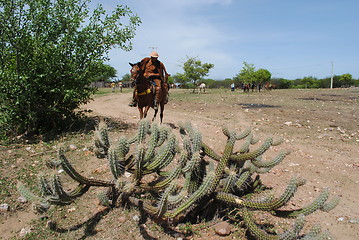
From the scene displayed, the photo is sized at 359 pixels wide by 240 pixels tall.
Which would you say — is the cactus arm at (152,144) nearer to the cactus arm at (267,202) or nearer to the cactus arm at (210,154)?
the cactus arm at (210,154)

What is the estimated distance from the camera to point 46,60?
7.30 meters

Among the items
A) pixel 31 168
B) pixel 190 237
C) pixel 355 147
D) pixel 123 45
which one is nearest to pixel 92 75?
pixel 123 45

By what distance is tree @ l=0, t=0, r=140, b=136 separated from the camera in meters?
6.98

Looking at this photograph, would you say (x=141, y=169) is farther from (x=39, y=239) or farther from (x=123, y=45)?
A: (x=123, y=45)

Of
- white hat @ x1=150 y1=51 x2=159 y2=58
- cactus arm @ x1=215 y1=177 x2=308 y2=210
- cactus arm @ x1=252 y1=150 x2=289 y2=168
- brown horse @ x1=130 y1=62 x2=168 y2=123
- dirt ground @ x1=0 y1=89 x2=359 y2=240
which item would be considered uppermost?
white hat @ x1=150 y1=51 x2=159 y2=58

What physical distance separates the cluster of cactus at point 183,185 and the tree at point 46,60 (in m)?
4.22

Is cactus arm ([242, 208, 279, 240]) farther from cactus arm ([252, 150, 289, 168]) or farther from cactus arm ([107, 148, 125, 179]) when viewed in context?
cactus arm ([107, 148, 125, 179])

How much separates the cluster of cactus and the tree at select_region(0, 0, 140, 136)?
4.22 metres

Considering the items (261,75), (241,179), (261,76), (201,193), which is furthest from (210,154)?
(261,75)

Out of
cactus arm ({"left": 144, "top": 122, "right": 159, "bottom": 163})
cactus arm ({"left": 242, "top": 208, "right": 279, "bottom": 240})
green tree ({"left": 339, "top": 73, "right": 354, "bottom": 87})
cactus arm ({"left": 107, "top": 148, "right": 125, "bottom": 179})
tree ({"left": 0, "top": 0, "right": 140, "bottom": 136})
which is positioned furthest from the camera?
green tree ({"left": 339, "top": 73, "right": 354, "bottom": 87})

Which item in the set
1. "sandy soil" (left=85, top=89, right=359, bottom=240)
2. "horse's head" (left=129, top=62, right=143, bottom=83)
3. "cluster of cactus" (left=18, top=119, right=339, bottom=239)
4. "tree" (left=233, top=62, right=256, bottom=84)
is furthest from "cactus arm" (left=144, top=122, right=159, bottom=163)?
"tree" (left=233, top=62, right=256, bottom=84)

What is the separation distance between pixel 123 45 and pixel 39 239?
6.62 metres

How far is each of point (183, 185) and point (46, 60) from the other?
216 inches

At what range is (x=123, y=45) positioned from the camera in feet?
29.5
